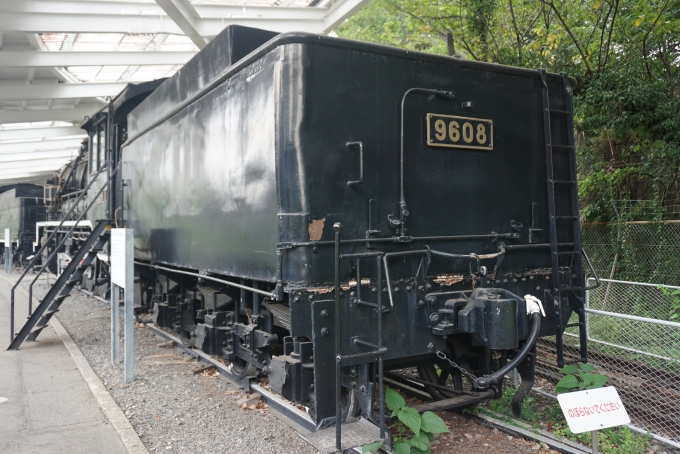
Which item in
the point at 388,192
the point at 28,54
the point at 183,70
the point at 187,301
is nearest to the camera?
the point at 388,192

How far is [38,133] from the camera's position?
19000 millimetres

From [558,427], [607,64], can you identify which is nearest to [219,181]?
[558,427]

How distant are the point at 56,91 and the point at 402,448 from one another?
1398 centimetres

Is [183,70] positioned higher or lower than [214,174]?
higher

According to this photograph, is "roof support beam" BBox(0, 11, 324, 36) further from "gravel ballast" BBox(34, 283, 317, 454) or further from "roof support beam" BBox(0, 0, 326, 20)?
"gravel ballast" BBox(34, 283, 317, 454)

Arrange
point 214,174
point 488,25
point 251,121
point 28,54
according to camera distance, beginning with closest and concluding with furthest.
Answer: point 251,121 < point 214,174 < point 488,25 < point 28,54

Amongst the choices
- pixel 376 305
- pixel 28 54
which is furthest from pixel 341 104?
pixel 28 54

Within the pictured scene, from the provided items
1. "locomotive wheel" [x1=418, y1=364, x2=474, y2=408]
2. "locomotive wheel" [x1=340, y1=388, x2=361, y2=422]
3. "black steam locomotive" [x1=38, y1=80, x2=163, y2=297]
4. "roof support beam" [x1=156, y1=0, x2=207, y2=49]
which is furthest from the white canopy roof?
"locomotive wheel" [x1=340, y1=388, x2=361, y2=422]

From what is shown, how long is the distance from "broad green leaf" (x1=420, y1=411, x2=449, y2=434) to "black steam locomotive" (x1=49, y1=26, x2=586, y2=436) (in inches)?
13.9

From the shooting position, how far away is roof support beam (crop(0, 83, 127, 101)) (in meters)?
13.8

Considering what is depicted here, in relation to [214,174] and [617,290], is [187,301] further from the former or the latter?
[617,290]

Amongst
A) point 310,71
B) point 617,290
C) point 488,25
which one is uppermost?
point 488,25

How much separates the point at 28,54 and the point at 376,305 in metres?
11.5

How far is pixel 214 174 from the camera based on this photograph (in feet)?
15.7
